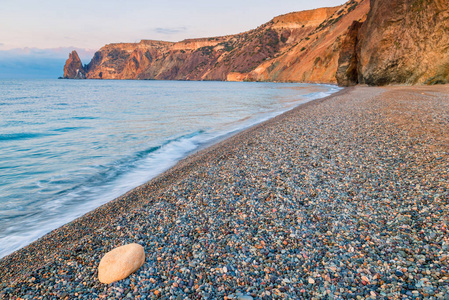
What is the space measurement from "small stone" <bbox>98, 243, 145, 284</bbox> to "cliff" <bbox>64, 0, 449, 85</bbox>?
97.6ft

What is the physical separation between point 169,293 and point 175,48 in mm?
210553

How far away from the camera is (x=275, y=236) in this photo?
3469mm

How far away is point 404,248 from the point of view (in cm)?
298

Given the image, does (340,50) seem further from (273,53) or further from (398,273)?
(273,53)

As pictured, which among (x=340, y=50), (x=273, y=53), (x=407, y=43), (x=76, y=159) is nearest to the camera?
(x=76, y=159)

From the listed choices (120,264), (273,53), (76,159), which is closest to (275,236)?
(120,264)

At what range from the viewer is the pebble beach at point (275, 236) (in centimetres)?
265

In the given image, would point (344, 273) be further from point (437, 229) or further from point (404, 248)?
point (437, 229)

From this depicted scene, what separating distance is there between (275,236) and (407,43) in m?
31.4

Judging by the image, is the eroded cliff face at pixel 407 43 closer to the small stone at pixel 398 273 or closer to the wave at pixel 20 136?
the small stone at pixel 398 273

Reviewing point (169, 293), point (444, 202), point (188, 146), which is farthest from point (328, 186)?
point (188, 146)

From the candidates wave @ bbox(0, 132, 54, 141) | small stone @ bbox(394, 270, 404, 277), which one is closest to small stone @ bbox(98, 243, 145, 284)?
small stone @ bbox(394, 270, 404, 277)

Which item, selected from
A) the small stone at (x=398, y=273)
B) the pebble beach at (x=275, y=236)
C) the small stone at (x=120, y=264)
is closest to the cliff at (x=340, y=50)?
the pebble beach at (x=275, y=236)

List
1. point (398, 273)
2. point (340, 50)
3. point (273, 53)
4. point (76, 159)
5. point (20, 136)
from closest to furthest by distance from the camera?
point (398, 273), point (76, 159), point (20, 136), point (340, 50), point (273, 53)
